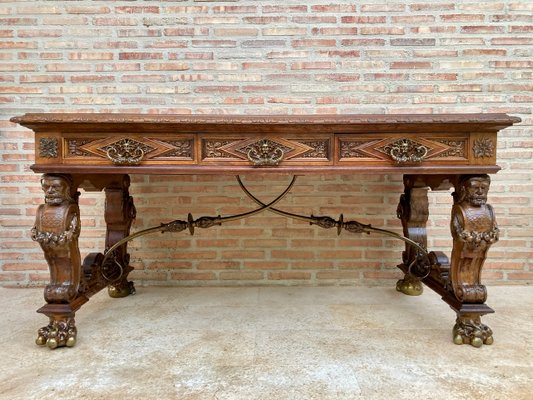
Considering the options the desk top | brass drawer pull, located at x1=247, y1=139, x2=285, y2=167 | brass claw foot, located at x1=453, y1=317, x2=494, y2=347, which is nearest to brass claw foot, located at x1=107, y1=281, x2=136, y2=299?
the desk top

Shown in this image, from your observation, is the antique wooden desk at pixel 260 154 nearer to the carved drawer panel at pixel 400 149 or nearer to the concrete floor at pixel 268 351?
the carved drawer panel at pixel 400 149

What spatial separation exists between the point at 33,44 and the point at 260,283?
200 centimetres

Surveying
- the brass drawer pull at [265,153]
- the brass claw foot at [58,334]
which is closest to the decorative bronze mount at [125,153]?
the brass drawer pull at [265,153]

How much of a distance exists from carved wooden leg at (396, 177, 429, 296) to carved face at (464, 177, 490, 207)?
512mm

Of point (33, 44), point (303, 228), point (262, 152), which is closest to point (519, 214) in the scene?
point (303, 228)

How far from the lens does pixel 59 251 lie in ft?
5.06

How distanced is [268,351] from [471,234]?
3.07ft

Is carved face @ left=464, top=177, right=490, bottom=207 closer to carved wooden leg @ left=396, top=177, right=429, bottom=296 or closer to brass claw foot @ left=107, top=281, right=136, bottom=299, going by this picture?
carved wooden leg @ left=396, top=177, right=429, bottom=296

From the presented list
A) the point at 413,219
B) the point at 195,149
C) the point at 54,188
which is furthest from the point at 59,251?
the point at 413,219

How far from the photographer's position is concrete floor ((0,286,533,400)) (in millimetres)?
1264

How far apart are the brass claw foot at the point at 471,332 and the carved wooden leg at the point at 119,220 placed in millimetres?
1640

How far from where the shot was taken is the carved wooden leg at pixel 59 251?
1.51m

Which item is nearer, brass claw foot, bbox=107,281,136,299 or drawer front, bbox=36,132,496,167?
drawer front, bbox=36,132,496,167

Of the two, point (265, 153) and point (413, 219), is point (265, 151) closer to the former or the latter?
point (265, 153)
